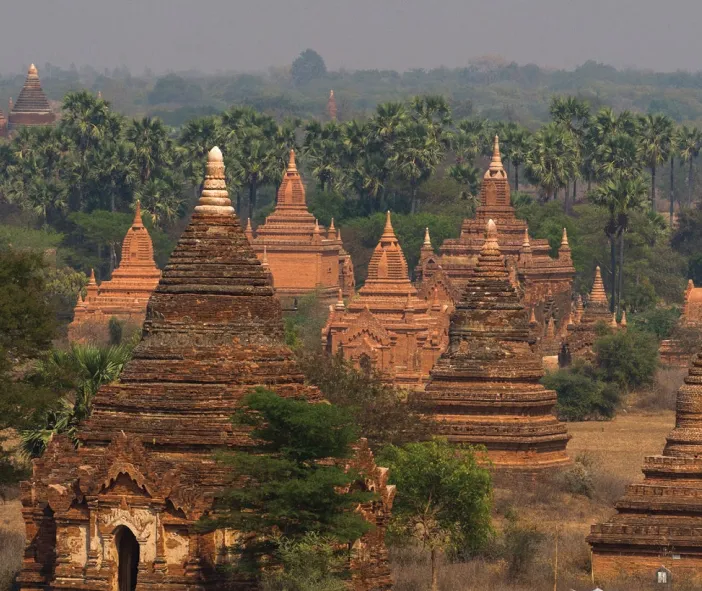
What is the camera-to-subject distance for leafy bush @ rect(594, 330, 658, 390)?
9125 cm

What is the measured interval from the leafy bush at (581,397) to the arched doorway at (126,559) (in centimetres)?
4400

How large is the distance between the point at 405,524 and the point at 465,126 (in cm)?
11054

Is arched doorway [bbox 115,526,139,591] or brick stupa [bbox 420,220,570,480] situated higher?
arched doorway [bbox 115,526,139,591]

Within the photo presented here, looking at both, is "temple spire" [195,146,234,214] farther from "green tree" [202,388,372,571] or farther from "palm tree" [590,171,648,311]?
"palm tree" [590,171,648,311]

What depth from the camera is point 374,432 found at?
182 feet

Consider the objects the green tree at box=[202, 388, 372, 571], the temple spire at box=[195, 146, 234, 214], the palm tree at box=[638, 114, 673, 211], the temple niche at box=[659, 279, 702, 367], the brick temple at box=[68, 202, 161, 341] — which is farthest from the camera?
the palm tree at box=[638, 114, 673, 211]

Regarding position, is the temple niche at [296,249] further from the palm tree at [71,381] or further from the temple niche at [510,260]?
the palm tree at [71,381]

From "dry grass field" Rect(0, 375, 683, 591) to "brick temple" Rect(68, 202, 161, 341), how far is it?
32.6 m

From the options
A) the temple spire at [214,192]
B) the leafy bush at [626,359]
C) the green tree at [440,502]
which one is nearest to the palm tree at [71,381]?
the green tree at [440,502]

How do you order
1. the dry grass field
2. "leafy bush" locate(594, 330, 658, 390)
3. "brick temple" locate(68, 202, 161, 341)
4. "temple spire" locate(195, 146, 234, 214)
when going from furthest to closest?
"brick temple" locate(68, 202, 161, 341) < "leafy bush" locate(594, 330, 658, 390) < the dry grass field < "temple spire" locate(195, 146, 234, 214)

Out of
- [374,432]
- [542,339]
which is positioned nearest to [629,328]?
[542,339]

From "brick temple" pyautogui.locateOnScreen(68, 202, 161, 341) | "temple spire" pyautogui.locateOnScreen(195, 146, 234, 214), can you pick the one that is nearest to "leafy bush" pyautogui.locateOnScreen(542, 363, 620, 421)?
"brick temple" pyautogui.locateOnScreen(68, 202, 161, 341)

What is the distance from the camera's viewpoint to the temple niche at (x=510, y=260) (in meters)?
107

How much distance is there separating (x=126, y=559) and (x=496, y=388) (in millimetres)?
22469
